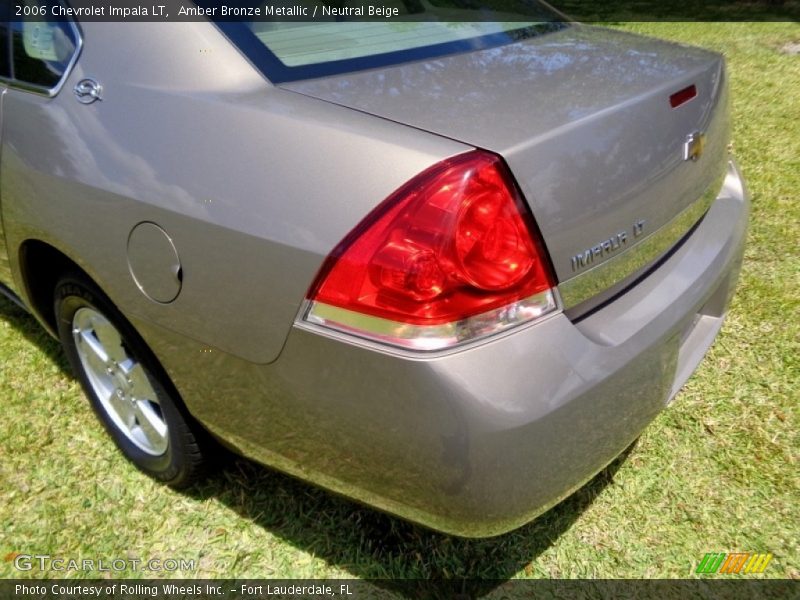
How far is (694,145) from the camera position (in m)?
1.78

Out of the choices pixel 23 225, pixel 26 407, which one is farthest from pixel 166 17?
pixel 26 407

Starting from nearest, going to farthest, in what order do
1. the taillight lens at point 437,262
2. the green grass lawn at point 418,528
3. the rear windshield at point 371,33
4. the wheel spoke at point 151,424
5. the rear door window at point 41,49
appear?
the taillight lens at point 437,262
the rear windshield at point 371,33
the rear door window at point 41,49
the green grass lawn at point 418,528
the wheel spoke at point 151,424

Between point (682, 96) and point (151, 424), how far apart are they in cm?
174

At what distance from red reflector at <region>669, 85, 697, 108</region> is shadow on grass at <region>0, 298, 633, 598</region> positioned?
3.74ft

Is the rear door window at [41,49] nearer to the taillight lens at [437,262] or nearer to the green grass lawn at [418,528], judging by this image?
the taillight lens at [437,262]

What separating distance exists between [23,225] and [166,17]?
2.52 feet

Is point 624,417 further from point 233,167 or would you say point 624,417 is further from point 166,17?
point 166,17

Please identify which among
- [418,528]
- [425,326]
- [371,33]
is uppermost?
[371,33]

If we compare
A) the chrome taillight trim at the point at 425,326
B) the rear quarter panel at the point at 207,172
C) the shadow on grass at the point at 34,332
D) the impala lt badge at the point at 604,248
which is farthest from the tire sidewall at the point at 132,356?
the impala lt badge at the point at 604,248

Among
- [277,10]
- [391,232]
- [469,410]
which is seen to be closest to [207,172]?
[391,232]

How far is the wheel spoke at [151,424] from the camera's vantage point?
2172 mm

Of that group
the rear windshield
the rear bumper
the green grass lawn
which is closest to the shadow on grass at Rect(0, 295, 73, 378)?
the green grass lawn

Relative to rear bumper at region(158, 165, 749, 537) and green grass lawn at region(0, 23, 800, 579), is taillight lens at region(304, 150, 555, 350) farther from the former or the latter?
green grass lawn at region(0, 23, 800, 579)

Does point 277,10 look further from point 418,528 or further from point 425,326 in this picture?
point 418,528
